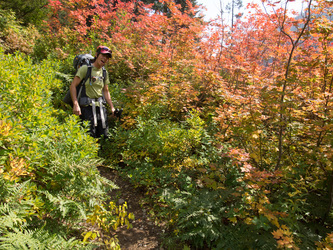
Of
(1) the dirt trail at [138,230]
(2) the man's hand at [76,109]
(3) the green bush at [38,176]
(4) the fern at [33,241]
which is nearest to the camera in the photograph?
(4) the fern at [33,241]

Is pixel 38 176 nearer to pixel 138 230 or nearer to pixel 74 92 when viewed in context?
pixel 138 230

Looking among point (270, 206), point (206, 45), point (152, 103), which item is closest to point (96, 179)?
point (270, 206)

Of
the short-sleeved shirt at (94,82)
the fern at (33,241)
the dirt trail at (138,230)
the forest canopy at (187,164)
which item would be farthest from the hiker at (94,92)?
the fern at (33,241)

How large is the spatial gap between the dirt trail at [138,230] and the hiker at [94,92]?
3.86ft

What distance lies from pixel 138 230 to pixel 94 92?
2212 millimetres

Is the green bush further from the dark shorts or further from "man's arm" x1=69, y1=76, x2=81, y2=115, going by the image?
the dark shorts

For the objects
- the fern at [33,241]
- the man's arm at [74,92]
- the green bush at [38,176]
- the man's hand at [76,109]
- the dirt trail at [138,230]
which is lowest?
the dirt trail at [138,230]

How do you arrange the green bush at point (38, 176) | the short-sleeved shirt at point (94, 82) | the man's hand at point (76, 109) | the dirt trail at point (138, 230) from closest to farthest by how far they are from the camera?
the green bush at point (38, 176) < the dirt trail at point (138, 230) < the man's hand at point (76, 109) < the short-sleeved shirt at point (94, 82)

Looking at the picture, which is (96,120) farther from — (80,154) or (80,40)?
(80,40)

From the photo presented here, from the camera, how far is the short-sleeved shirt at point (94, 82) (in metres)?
3.14

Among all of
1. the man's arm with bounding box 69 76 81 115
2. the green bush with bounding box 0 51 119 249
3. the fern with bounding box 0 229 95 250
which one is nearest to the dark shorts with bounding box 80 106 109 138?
the man's arm with bounding box 69 76 81 115

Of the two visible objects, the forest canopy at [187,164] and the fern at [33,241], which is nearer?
the fern at [33,241]

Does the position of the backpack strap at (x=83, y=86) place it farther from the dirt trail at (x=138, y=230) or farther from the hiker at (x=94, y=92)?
the dirt trail at (x=138, y=230)

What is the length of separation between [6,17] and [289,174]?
30.1 ft
